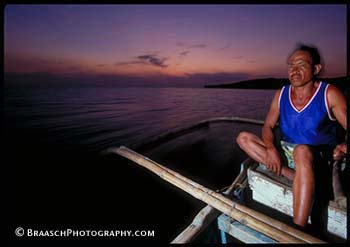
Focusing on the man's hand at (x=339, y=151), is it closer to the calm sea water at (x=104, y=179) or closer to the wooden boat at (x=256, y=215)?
the wooden boat at (x=256, y=215)

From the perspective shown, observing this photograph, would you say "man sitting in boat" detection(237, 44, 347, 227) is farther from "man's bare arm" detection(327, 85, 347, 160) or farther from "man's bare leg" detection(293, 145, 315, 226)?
"man's bare leg" detection(293, 145, 315, 226)

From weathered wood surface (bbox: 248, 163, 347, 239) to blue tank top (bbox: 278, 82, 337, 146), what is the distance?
603 millimetres

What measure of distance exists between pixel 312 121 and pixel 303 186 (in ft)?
2.92

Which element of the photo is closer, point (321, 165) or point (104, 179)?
point (321, 165)

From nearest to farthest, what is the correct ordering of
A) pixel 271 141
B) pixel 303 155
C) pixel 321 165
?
pixel 303 155
pixel 321 165
pixel 271 141

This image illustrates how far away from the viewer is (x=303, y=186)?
1785 millimetres

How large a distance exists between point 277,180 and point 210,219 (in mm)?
876

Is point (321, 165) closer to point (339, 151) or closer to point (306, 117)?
point (339, 151)

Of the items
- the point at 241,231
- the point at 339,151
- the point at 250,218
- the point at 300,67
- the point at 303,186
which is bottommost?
the point at 241,231

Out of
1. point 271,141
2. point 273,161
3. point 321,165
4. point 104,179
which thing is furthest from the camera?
point 104,179

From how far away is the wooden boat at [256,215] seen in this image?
1645 millimetres

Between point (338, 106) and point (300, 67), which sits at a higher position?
point (300, 67)

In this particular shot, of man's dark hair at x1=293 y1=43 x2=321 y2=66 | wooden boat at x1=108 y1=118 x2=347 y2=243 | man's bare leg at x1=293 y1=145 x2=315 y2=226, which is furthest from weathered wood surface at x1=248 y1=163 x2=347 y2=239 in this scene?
man's dark hair at x1=293 y1=43 x2=321 y2=66

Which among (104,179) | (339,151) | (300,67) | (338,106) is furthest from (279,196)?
(104,179)
